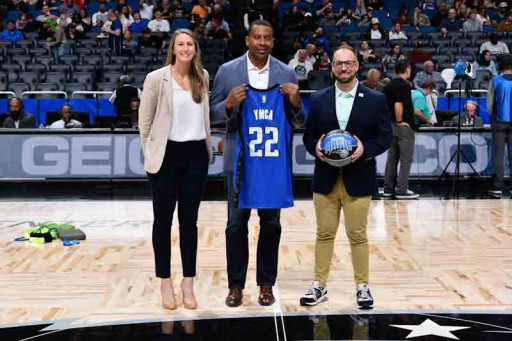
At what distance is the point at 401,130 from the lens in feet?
39.4

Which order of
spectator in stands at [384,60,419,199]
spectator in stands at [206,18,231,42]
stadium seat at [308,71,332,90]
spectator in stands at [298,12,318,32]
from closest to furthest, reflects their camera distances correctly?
1. spectator in stands at [384,60,419,199]
2. stadium seat at [308,71,332,90]
3. spectator in stands at [206,18,231,42]
4. spectator in stands at [298,12,318,32]

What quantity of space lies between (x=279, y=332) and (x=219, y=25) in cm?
1678

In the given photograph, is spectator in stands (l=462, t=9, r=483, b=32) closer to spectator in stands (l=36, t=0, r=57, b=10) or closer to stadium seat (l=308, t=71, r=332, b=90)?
stadium seat (l=308, t=71, r=332, b=90)

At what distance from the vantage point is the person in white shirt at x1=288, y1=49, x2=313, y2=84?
58.7 feet

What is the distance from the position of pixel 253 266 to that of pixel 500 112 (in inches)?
249

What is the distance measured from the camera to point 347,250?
803 cm

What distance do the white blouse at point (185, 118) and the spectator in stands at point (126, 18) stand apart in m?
16.3

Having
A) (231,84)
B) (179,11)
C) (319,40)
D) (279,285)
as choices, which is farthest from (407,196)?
(179,11)

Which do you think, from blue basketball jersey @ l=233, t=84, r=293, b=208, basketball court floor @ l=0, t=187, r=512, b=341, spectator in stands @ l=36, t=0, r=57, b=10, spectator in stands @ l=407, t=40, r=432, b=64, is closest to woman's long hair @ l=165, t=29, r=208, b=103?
blue basketball jersey @ l=233, t=84, r=293, b=208

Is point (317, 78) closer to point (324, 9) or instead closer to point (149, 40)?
point (324, 9)

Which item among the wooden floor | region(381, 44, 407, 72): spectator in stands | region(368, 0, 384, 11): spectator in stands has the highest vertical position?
region(368, 0, 384, 11): spectator in stands

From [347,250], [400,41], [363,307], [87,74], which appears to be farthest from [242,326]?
[400,41]

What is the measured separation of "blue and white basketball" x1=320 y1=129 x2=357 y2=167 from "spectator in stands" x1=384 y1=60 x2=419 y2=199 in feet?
20.5

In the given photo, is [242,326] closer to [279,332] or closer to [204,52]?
[279,332]
